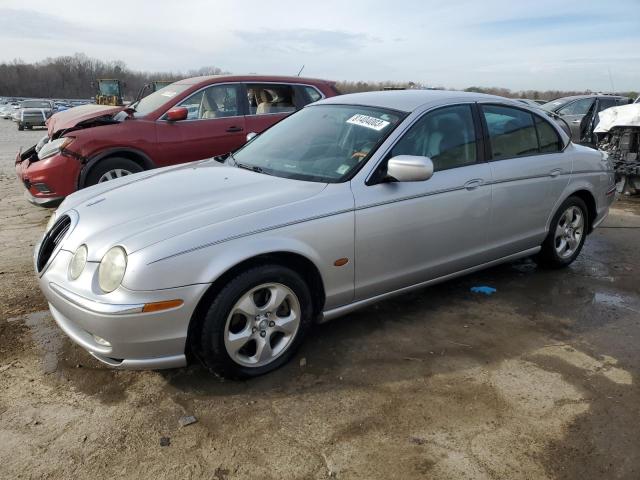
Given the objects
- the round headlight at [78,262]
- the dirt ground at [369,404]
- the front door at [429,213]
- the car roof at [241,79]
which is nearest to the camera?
the dirt ground at [369,404]

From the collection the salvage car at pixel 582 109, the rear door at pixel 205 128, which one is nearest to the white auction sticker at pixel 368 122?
the rear door at pixel 205 128

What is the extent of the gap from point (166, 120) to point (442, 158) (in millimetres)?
3963

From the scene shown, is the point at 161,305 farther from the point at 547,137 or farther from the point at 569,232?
the point at 569,232

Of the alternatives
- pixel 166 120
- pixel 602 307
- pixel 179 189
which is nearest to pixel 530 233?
pixel 602 307

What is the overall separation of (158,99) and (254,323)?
15.6 feet

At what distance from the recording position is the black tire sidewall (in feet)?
15.2

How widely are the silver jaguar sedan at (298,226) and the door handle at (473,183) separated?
0.01 m

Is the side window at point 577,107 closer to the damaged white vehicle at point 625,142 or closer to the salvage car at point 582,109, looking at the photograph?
the salvage car at point 582,109

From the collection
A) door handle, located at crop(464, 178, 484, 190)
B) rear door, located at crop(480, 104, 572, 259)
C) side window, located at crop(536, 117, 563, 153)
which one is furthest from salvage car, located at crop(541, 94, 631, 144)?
door handle, located at crop(464, 178, 484, 190)

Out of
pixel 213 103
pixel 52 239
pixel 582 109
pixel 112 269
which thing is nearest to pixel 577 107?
pixel 582 109

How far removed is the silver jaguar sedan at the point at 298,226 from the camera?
8.74 feet

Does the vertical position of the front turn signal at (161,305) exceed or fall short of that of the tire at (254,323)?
it exceeds it

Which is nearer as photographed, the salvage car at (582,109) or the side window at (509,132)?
the side window at (509,132)

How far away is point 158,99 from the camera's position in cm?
676
